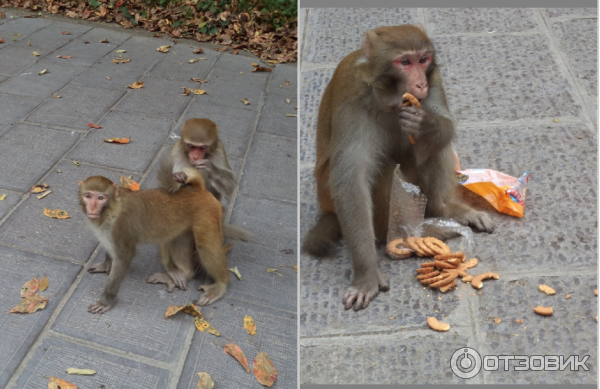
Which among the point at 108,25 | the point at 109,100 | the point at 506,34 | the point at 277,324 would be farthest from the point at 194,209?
the point at 108,25

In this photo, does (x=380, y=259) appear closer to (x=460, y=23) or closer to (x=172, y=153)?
(x=172, y=153)

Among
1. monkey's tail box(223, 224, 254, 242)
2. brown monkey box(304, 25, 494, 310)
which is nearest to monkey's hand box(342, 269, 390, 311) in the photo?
brown monkey box(304, 25, 494, 310)

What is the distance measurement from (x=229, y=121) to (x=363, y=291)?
3.64 m

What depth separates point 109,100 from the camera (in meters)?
6.81

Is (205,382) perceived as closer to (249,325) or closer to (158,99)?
(249,325)

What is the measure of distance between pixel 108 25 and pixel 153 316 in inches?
279

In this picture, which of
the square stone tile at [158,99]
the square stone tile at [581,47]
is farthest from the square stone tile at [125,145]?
the square stone tile at [581,47]

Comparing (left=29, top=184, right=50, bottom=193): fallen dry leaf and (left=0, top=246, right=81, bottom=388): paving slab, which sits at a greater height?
(left=0, top=246, right=81, bottom=388): paving slab

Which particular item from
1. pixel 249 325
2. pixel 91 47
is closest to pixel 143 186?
pixel 249 325

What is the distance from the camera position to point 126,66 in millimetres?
7891

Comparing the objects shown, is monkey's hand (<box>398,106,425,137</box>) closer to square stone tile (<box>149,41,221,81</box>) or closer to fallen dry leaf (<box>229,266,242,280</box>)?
fallen dry leaf (<box>229,266,242,280</box>)

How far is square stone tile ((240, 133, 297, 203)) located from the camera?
17.6 ft

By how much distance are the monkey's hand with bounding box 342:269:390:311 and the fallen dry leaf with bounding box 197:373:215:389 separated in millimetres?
922

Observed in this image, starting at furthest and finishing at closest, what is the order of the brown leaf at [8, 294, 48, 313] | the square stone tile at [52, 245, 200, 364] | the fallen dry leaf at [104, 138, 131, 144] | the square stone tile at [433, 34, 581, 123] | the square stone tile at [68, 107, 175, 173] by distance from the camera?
1. the fallen dry leaf at [104, 138, 131, 144]
2. the square stone tile at [68, 107, 175, 173]
3. the square stone tile at [433, 34, 581, 123]
4. the brown leaf at [8, 294, 48, 313]
5. the square stone tile at [52, 245, 200, 364]
